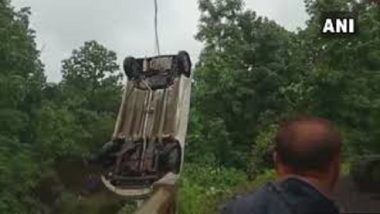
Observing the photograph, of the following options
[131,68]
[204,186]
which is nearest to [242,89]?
[204,186]

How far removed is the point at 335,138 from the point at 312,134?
2.4 inches

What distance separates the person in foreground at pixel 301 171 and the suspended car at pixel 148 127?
5.62 metres

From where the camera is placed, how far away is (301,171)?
241 cm

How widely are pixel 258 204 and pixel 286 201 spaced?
74mm

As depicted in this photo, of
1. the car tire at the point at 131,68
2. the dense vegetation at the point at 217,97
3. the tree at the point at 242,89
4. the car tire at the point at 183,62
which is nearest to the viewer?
the car tire at the point at 183,62

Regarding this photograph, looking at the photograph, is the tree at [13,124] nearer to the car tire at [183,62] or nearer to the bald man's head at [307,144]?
the car tire at [183,62]

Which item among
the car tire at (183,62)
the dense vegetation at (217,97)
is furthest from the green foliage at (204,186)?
the car tire at (183,62)

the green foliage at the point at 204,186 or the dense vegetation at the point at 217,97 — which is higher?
the dense vegetation at the point at 217,97

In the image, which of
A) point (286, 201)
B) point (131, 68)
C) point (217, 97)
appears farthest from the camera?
point (217, 97)

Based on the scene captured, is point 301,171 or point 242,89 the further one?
point 242,89

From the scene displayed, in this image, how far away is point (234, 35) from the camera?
3612 centimetres

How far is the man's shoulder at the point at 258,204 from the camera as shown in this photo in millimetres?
2371

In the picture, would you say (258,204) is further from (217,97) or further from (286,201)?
(217,97)

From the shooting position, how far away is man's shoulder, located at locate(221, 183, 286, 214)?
237cm
